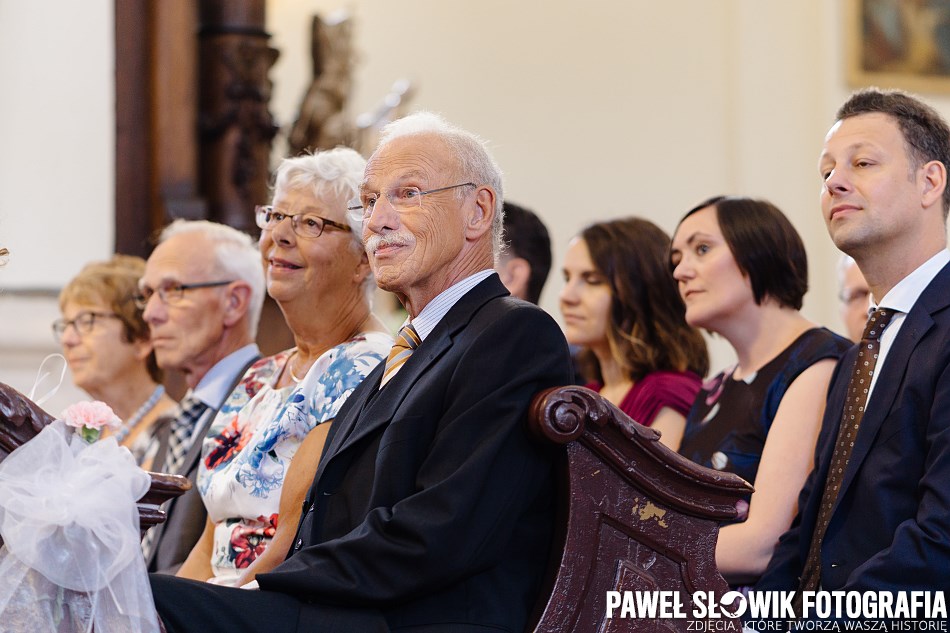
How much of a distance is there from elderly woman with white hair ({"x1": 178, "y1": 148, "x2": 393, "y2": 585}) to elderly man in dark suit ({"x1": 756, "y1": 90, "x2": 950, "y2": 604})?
3.95 feet

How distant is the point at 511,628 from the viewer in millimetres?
2398

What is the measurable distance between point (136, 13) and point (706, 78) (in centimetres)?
553

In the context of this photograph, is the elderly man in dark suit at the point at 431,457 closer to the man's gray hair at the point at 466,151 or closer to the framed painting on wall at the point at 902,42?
the man's gray hair at the point at 466,151

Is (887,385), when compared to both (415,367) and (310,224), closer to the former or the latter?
(415,367)

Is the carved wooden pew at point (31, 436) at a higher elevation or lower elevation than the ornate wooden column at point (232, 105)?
lower


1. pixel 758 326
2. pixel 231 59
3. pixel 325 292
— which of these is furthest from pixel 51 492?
pixel 231 59

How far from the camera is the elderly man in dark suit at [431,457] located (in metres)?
2.33

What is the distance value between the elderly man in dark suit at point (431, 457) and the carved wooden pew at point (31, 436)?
14cm

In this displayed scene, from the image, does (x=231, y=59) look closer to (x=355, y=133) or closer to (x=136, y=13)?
(x=136, y=13)

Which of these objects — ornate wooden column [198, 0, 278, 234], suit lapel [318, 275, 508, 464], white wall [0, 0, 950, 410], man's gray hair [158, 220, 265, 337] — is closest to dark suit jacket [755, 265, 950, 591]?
suit lapel [318, 275, 508, 464]

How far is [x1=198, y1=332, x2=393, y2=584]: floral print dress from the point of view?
3.34 m

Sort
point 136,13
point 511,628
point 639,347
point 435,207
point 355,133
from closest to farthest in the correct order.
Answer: point 511,628
point 435,207
point 639,347
point 136,13
point 355,133

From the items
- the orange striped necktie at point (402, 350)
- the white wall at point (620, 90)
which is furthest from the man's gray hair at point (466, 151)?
the white wall at point (620, 90)

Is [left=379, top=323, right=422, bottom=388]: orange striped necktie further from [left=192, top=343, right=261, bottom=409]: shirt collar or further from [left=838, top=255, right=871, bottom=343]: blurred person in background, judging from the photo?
[left=838, top=255, right=871, bottom=343]: blurred person in background
